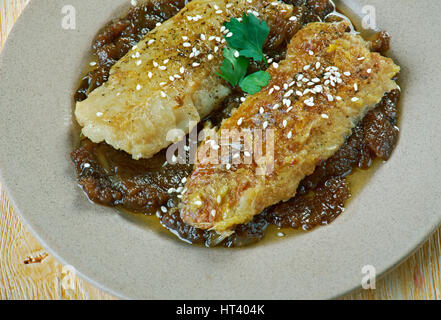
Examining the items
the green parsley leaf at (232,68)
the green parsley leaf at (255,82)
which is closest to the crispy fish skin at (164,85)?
the green parsley leaf at (232,68)

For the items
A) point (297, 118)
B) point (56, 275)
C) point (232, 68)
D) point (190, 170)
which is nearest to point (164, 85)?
point (232, 68)

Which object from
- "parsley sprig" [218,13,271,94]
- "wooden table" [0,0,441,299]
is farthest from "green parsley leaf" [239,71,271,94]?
"wooden table" [0,0,441,299]

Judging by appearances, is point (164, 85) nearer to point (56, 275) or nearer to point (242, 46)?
point (242, 46)

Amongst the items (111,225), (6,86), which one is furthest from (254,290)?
(6,86)

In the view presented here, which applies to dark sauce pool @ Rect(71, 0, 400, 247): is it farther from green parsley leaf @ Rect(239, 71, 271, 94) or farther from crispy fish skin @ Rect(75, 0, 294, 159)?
green parsley leaf @ Rect(239, 71, 271, 94)

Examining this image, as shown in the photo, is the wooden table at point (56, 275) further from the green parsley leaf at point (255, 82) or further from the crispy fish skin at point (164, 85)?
the green parsley leaf at point (255, 82)

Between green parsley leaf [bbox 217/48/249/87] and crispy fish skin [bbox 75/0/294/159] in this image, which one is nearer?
crispy fish skin [bbox 75/0/294/159]
